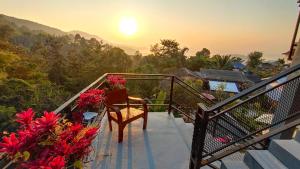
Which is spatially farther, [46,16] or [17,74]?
[46,16]

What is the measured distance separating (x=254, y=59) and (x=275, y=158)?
50381mm

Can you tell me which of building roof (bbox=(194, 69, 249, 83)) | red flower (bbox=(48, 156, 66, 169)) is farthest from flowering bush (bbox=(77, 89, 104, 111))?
building roof (bbox=(194, 69, 249, 83))

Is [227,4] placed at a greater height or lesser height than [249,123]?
greater

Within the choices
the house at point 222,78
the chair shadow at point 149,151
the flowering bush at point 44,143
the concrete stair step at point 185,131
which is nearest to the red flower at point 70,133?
the flowering bush at point 44,143

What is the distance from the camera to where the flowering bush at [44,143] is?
54.9 inches

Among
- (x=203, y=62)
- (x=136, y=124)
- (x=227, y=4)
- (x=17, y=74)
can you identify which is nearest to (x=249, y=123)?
(x=136, y=124)

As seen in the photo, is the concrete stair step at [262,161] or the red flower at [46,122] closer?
the red flower at [46,122]

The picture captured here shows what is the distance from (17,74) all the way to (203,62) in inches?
1211

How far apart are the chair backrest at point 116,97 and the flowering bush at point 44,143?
7.15 ft

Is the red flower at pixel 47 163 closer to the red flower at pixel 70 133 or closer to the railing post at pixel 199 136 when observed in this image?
the red flower at pixel 70 133

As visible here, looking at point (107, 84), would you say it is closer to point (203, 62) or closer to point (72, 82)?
point (72, 82)

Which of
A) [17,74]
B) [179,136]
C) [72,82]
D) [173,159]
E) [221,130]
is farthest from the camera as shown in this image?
[72,82]

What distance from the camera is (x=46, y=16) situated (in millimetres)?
35594

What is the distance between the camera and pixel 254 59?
157ft
